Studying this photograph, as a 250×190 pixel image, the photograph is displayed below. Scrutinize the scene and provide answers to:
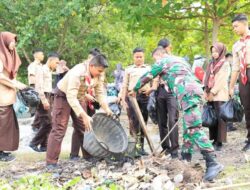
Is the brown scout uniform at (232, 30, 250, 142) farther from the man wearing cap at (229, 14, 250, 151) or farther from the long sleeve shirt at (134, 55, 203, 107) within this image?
the long sleeve shirt at (134, 55, 203, 107)

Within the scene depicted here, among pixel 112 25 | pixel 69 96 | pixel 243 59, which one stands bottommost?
pixel 69 96

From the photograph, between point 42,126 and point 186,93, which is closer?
point 186,93

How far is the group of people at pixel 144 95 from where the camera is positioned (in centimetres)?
542

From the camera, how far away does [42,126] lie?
782 centimetres

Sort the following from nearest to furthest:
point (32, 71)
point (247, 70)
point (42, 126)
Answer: point (247, 70)
point (42, 126)
point (32, 71)

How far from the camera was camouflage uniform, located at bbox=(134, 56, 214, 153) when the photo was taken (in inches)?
210

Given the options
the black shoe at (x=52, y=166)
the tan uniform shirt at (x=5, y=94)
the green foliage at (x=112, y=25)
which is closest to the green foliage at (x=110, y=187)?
the black shoe at (x=52, y=166)

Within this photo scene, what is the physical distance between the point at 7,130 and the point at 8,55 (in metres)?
1.12

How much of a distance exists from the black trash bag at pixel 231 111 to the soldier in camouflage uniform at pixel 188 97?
153 centimetres

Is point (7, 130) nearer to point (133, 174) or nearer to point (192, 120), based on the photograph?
point (133, 174)

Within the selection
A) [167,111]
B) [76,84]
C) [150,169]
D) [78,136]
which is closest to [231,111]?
[167,111]

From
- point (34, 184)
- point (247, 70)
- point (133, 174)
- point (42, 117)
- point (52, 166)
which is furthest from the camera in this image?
point (42, 117)

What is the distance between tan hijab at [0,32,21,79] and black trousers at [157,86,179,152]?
7.33 feet

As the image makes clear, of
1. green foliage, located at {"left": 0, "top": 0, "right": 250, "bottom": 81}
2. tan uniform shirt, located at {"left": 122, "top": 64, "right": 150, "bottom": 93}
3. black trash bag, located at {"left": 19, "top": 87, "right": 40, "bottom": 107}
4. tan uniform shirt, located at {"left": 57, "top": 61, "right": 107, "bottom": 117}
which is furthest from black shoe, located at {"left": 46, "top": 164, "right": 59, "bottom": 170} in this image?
green foliage, located at {"left": 0, "top": 0, "right": 250, "bottom": 81}
